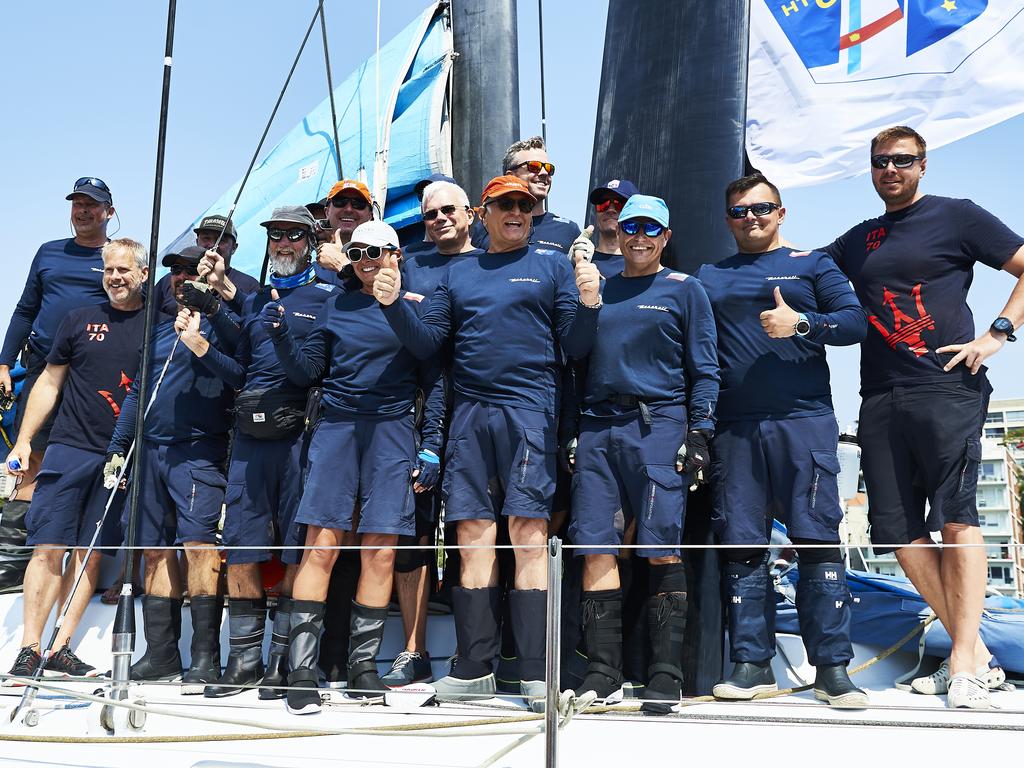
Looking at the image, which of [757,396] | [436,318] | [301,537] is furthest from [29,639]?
[757,396]

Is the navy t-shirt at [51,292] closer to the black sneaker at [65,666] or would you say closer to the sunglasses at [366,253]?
the black sneaker at [65,666]

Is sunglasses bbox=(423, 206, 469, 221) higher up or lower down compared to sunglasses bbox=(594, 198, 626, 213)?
lower down

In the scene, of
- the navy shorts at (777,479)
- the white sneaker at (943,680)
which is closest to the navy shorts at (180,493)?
the navy shorts at (777,479)

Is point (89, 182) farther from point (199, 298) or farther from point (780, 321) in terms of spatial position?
point (780, 321)

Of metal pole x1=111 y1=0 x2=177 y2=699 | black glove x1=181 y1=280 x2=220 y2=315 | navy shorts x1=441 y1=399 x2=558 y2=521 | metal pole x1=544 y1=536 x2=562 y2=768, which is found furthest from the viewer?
black glove x1=181 y1=280 x2=220 y2=315

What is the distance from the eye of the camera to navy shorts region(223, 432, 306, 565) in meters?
3.74

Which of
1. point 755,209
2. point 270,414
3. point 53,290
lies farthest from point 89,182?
point 755,209

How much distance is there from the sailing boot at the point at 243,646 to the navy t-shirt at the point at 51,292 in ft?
6.96

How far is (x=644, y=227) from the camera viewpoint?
11.2ft

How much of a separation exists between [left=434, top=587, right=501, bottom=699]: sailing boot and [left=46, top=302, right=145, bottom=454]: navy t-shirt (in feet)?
6.85

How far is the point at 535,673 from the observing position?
322 centimetres

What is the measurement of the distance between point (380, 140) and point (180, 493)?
3.36 metres

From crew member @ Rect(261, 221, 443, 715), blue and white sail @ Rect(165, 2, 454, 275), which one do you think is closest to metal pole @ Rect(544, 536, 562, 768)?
crew member @ Rect(261, 221, 443, 715)

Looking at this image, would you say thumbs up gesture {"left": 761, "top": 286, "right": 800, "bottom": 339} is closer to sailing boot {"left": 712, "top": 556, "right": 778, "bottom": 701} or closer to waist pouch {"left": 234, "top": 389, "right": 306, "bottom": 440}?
sailing boot {"left": 712, "top": 556, "right": 778, "bottom": 701}
